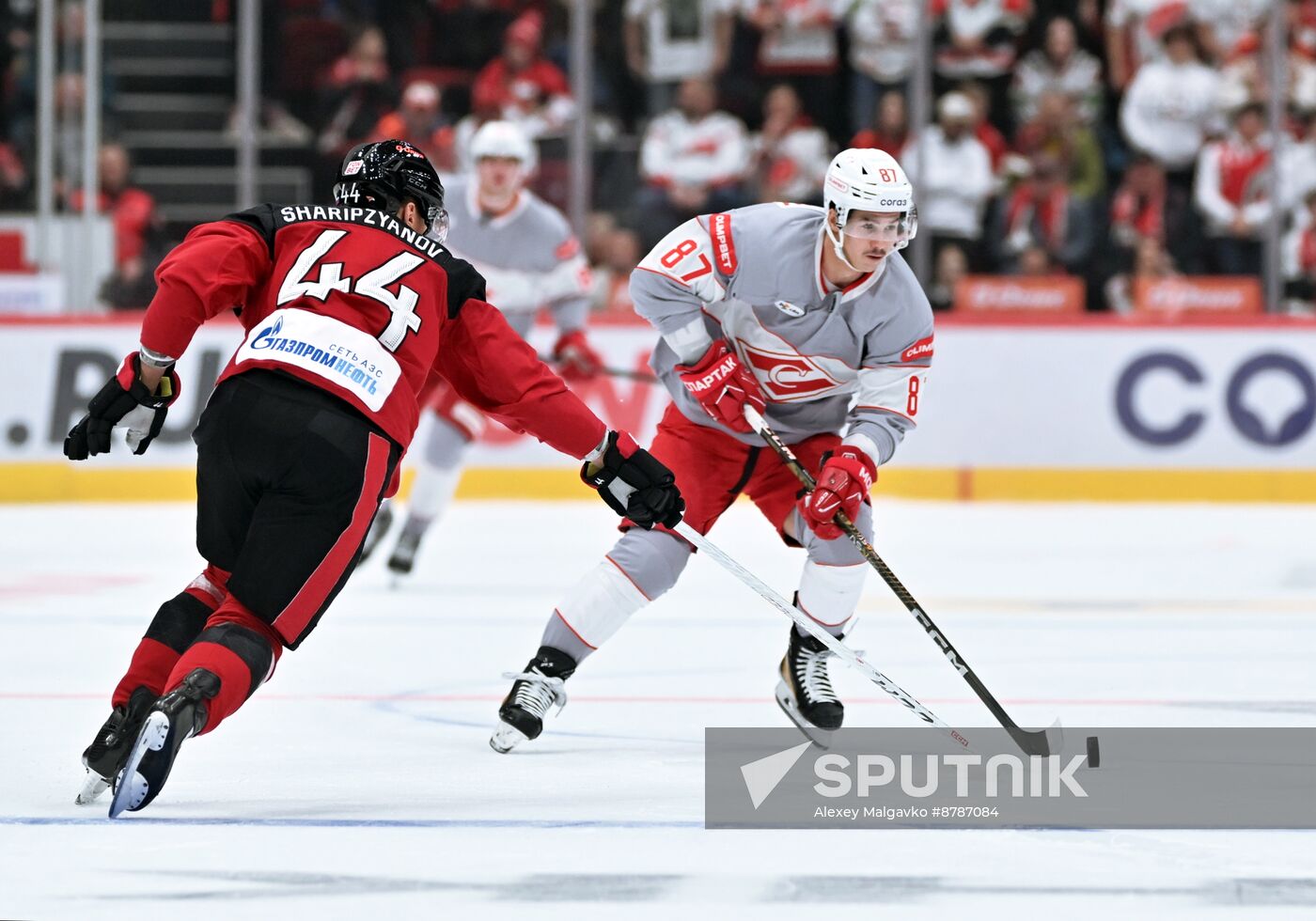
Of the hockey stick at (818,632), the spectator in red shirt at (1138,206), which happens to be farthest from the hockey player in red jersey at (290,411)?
the spectator in red shirt at (1138,206)

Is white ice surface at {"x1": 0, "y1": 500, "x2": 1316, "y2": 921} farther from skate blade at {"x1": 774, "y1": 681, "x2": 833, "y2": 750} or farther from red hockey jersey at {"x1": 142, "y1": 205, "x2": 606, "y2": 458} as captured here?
red hockey jersey at {"x1": 142, "y1": 205, "x2": 606, "y2": 458}

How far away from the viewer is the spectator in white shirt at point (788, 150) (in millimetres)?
9656

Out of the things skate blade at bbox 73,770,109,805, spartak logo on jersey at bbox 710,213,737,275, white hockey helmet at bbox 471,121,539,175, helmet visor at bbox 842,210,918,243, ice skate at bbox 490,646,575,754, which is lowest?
ice skate at bbox 490,646,575,754

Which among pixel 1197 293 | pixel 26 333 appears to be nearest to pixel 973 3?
pixel 1197 293

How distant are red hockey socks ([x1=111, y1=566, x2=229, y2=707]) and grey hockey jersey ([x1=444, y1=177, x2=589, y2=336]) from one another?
388cm

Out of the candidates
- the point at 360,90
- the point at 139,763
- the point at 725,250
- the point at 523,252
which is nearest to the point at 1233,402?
the point at 523,252

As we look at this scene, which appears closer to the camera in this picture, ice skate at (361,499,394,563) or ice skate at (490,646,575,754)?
ice skate at (490,646,575,754)

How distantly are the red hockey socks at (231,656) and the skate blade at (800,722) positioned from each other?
1.13m

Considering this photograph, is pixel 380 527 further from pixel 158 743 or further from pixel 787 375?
pixel 158 743

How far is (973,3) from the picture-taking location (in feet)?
32.5

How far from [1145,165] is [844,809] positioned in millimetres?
7237

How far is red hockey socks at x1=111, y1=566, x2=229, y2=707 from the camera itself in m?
3.33

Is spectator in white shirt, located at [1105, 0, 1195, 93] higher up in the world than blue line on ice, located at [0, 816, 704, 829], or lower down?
higher up

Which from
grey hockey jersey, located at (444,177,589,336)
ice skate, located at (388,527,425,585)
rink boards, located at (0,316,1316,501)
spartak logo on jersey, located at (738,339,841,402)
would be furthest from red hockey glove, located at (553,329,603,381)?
spartak logo on jersey, located at (738,339,841,402)
